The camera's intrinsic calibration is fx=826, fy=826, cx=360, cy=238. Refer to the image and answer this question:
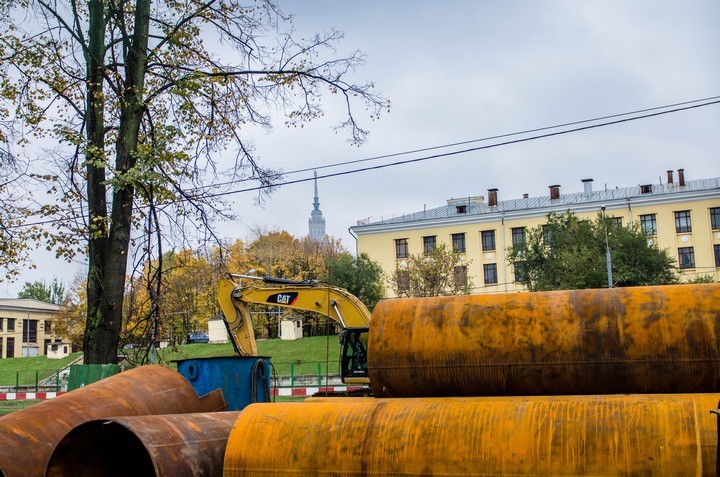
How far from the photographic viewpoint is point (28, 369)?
54.3 meters

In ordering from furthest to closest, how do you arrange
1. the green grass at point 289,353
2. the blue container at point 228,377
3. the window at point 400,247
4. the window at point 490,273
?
the window at point 400,247, the window at point 490,273, the green grass at point 289,353, the blue container at point 228,377

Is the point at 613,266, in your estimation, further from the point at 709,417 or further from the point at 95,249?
the point at 709,417

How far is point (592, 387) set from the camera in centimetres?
635

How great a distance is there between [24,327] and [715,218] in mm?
76387

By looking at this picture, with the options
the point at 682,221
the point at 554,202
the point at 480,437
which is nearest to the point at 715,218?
the point at 682,221

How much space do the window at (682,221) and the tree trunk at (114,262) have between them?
5591cm

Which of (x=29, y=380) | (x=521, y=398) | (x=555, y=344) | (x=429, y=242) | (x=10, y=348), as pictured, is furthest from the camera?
(x=10, y=348)

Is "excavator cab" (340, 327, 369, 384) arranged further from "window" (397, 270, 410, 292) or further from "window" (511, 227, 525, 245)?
"window" (511, 227, 525, 245)

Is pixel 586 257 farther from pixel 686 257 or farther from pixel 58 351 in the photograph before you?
pixel 58 351

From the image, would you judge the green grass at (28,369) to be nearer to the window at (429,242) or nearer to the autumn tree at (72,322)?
the autumn tree at (72,322)

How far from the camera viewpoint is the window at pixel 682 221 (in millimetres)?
64188

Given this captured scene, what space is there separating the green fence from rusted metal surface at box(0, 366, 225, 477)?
29791 millimetres

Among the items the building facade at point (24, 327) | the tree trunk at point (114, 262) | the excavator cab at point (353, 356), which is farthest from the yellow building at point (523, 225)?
the excavator cab at point (353, 356)

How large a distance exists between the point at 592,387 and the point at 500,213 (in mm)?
62949
